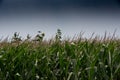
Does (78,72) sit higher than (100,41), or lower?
lower

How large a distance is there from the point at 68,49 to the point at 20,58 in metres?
0.39

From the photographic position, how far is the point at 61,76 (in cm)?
227

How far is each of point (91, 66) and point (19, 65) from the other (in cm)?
54

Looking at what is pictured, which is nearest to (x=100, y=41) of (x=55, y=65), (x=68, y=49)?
(x=68, y=49)

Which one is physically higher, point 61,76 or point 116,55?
point 116,55

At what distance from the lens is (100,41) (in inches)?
113

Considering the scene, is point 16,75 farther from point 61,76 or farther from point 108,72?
point 108,72

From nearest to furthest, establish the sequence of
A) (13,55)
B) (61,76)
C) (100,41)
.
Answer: (61,76)
(13,55)
(100,41)

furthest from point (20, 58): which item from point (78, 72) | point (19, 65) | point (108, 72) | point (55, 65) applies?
point (108, 72)

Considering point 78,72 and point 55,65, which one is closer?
point 78,72

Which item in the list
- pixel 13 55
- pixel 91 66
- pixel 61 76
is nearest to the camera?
pixel 91 66

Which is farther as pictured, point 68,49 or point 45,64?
point 68,49

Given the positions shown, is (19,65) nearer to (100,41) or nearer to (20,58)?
(20,58)

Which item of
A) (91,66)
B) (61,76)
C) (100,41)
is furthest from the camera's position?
(100,41)
